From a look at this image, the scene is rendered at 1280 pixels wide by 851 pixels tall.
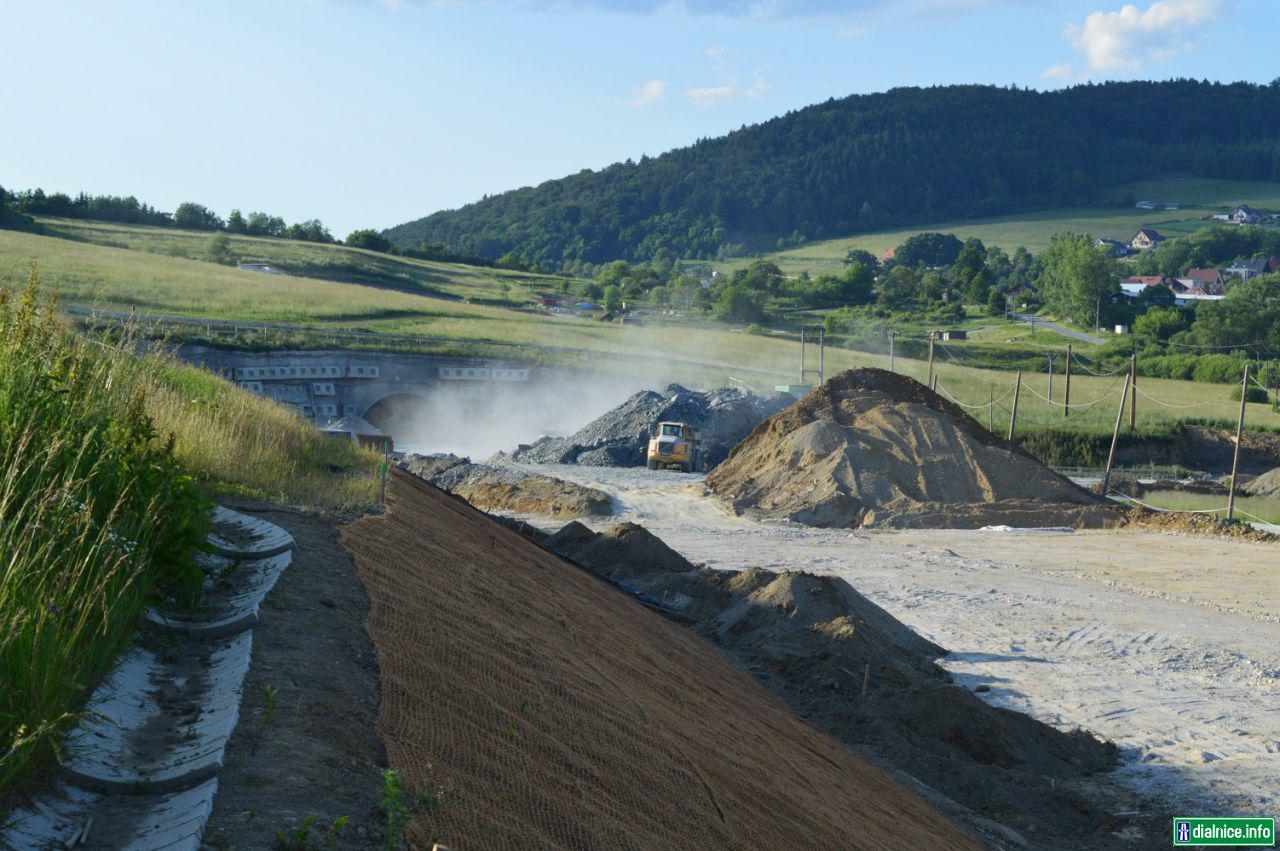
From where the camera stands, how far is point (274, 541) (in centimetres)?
898

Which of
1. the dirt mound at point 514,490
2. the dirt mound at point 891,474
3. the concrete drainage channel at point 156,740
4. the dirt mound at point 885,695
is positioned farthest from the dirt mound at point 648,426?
the concrete drainage channel at point 156,740

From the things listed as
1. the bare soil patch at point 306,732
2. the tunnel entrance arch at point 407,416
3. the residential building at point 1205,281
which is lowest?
the tunnel entrance arch at point 407,416

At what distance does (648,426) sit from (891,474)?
15.6m

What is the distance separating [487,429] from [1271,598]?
138 feet

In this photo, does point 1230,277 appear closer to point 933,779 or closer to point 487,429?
point 487,429

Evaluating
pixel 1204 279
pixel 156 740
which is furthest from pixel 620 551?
pixel 1204 279

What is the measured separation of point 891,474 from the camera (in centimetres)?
3709


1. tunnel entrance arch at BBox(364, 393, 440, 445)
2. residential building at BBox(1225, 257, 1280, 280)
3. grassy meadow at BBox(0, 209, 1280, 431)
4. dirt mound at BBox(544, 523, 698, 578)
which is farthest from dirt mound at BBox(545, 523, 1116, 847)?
residential building at BBox(1225, 257, 1280, 280)

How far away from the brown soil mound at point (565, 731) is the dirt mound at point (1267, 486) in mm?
39858

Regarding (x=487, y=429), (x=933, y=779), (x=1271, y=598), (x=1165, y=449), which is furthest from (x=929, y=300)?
(x=933, y=779)

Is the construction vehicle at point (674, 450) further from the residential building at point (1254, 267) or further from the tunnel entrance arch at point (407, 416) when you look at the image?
the residential building at point (1254, 267)

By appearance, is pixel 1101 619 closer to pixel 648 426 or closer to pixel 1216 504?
pixel 1216 504

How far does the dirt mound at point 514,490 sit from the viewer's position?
34250mm

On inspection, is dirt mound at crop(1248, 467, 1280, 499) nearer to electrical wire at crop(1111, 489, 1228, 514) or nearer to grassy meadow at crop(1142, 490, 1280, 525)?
grassy meadow at crop(1142, 490, 1280, 525)
